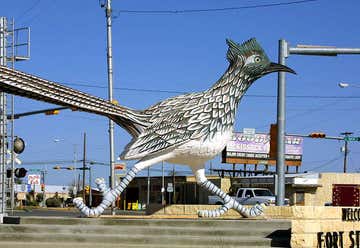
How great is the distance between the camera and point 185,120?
1778cm

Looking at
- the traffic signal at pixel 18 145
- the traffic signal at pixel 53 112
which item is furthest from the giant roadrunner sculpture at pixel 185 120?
the traffic signal at pixel 53 112

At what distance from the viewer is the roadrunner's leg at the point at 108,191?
17.4 m

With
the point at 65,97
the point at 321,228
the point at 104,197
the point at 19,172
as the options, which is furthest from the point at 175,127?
the point at 19,172

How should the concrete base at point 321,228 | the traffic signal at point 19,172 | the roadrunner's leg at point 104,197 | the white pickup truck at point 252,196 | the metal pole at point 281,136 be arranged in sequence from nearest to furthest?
the concrete base at point 321,228
the roadrunner's leg at point 104,197
the metal pole at point 281,136
the traffic signal at point 19,172
the white pickup truck at point 252,196

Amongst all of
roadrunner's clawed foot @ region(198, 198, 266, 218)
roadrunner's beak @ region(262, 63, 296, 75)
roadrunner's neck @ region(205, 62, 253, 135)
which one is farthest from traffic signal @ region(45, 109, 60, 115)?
roadrunner's beak @ region(262, 63, 296, 75)

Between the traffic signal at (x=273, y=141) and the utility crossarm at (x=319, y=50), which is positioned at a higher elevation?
the utility crossarm at (x=319, y=50)

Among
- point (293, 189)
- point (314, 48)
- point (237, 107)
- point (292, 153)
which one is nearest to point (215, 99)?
point (237, 107)

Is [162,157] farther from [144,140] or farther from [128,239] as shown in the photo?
[128,239]

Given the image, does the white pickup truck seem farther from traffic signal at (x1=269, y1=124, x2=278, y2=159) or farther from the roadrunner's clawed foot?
the roadrunner's clawed foot

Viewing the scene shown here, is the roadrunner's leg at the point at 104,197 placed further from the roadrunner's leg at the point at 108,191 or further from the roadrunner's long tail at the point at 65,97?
the roadrunner's long tail at the point at 65,97

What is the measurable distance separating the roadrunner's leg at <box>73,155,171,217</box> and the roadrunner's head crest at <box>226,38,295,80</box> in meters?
3.54

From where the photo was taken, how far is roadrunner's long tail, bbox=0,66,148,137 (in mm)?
16094

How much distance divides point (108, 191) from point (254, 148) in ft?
170

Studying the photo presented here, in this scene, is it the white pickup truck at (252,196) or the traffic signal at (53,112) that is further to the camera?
the white pickup truck at (252,196)
